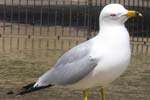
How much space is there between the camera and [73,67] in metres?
5.71

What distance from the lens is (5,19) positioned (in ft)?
49.5

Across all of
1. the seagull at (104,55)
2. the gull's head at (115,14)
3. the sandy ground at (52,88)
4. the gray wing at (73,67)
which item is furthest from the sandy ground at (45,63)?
the gull's head at (115,14)

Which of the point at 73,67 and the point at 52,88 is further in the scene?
the point at 52,88

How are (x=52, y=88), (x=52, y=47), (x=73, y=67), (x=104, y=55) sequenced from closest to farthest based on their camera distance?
(x=104, y=55), (x=73, y=67), (x=52, y=88), (x=52, y=47)

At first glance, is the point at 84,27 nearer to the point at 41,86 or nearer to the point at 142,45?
the point at 142,45

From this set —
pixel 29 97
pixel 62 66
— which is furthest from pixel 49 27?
pixel 62 66

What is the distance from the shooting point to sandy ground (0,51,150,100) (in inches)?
321

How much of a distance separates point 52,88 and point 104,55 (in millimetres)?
3342

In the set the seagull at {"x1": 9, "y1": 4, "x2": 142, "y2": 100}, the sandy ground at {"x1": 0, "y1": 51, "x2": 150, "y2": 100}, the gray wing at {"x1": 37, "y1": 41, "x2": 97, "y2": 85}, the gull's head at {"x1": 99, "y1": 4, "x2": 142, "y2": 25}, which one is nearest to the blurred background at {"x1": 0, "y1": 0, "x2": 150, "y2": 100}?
the sandy ground at {"x1": 0, "y1": 51, "x2": 150, "y2": 100}

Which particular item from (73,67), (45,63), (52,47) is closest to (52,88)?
(45,63)

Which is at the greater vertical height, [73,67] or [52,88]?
[73,67]

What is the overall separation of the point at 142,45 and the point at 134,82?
3.63 metres

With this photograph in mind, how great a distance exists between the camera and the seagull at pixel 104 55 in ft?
17.6

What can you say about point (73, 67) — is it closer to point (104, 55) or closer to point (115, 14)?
point (104, 55)
